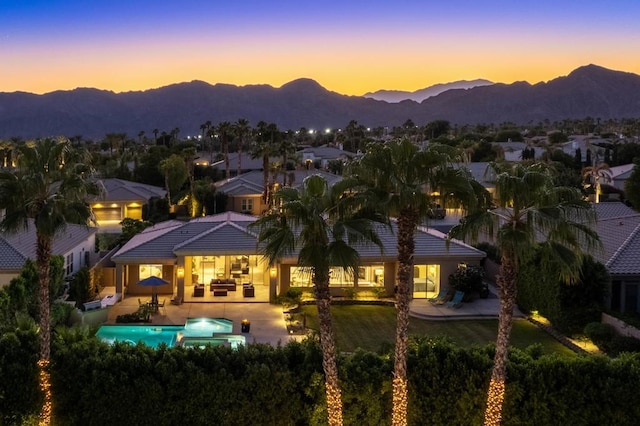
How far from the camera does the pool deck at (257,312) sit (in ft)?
80.7

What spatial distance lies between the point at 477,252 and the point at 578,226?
16439 mm

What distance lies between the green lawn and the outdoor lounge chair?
55.6 inches

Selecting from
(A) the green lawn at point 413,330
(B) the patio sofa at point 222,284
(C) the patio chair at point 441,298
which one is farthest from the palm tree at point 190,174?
(C) the patio chair at point 441,298

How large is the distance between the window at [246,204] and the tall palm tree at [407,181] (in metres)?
42.0

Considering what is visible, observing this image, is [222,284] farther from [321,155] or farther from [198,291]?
[321,155]

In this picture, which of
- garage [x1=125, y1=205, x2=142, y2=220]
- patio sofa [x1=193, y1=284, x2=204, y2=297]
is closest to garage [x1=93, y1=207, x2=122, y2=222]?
garage [x1=125, y1=205, x2=142, y2=220]

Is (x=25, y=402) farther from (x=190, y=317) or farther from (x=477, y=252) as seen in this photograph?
(x=477, y=252)

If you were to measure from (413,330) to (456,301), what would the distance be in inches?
145

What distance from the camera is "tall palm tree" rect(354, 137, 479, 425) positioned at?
479 inches

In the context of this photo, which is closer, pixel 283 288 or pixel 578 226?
pixel 578 226

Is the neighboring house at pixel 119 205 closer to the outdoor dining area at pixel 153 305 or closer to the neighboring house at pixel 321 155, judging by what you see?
the outdoor dining area at pixel 153 305

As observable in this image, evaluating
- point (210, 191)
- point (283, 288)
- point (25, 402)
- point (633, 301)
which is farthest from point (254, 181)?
point (25, 402)

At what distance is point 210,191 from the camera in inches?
2071

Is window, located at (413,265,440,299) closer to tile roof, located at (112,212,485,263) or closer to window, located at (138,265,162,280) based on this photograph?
tile roof, located at (112,212,485,263)
